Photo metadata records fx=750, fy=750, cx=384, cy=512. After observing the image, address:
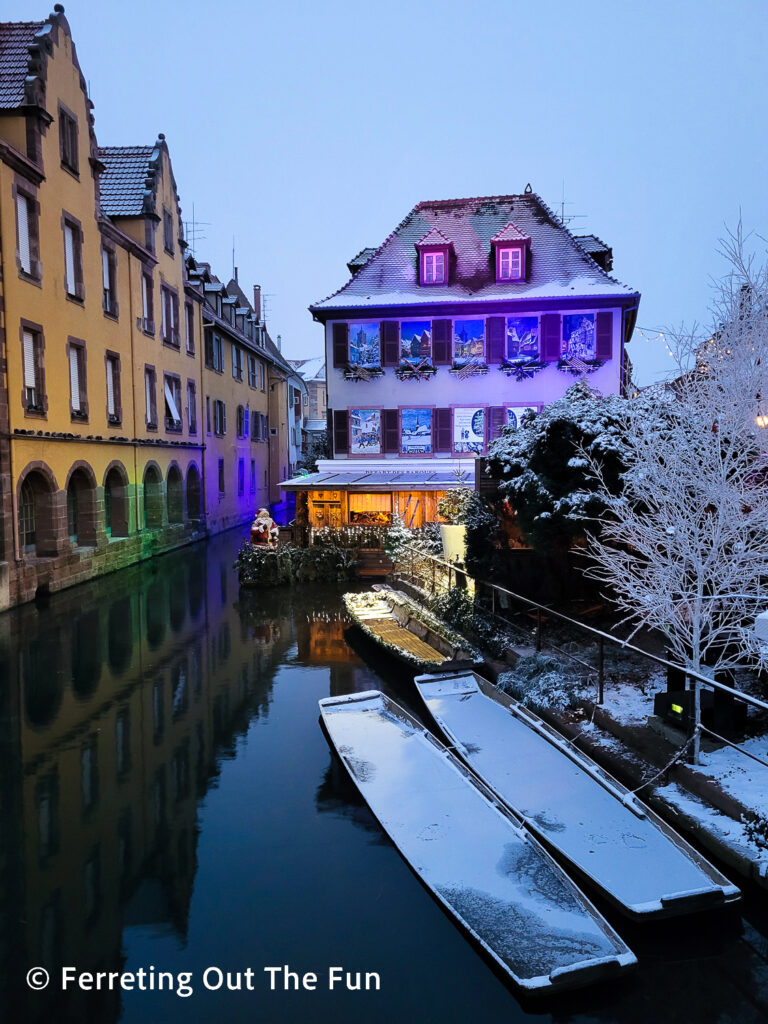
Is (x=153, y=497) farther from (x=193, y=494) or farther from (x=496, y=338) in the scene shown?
(x=496, y=338)

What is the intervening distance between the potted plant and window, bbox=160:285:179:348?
16.4 meters

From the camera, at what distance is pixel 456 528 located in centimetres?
1609

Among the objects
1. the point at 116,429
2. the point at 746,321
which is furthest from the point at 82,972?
the point at 116,429

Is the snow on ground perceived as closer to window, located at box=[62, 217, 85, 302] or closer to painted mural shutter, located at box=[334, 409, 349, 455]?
window, located at box=[62, 217, 85, 302]

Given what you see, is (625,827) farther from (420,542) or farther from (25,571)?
(25,571)

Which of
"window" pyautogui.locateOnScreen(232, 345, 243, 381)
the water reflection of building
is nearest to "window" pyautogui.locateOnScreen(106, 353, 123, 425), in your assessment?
the water reflection of building

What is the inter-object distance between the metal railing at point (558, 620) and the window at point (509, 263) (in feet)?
43.9

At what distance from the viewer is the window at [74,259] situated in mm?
21375

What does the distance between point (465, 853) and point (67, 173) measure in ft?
70.5

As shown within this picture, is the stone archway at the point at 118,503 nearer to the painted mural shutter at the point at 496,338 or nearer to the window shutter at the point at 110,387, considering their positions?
the window shutter at the point at 110,387

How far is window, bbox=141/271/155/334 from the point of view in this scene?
2692 centimetres

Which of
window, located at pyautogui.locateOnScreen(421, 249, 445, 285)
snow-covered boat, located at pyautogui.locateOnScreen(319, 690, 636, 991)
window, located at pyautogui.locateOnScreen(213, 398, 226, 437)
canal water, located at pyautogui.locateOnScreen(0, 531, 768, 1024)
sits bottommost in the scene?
canal water, located at pyautogui.locateOnScreen(0, 531, 768, 1024)

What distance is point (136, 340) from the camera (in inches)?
1030

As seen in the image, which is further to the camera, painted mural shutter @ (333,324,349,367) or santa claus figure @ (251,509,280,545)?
painted mural shutter @ (333,324,349,367)
